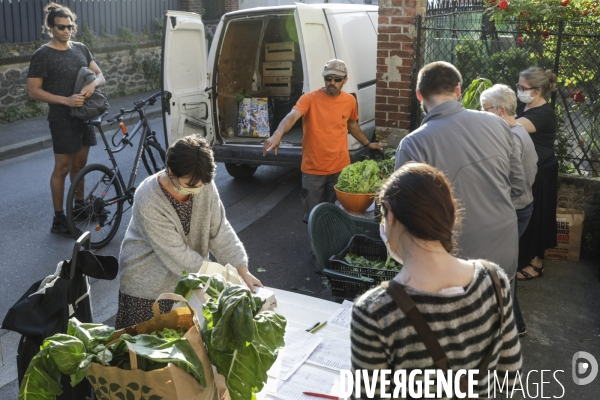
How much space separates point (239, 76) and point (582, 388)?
6366mm

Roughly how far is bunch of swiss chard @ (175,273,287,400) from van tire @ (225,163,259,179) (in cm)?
634

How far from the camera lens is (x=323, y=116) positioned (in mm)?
6203

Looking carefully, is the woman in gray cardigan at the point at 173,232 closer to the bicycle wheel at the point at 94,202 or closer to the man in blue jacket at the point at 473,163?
the man in blue jacket at the point at 473,163

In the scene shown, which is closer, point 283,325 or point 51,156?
point 283,325

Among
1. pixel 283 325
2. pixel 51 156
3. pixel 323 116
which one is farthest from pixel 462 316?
pixel 51 156

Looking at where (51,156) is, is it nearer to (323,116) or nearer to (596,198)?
(323,116)

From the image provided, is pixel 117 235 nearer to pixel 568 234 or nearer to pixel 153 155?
pixel 153 155

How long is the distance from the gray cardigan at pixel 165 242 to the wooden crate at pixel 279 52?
19.9ft

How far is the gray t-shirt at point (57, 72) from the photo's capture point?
21.3 feet

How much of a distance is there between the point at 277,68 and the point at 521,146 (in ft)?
18.4

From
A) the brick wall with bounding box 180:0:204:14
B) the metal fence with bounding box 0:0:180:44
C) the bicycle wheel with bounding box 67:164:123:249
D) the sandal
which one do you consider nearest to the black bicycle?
the bicycle wheel with bounding box 67:164:123:249

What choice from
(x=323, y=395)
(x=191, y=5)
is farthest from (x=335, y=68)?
(x=191, y=5)

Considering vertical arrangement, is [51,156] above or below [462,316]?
below

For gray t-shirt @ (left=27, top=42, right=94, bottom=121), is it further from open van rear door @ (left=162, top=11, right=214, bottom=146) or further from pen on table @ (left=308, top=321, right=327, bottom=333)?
pen on table @ (left=308, top=321, right=327, bottom=333)
